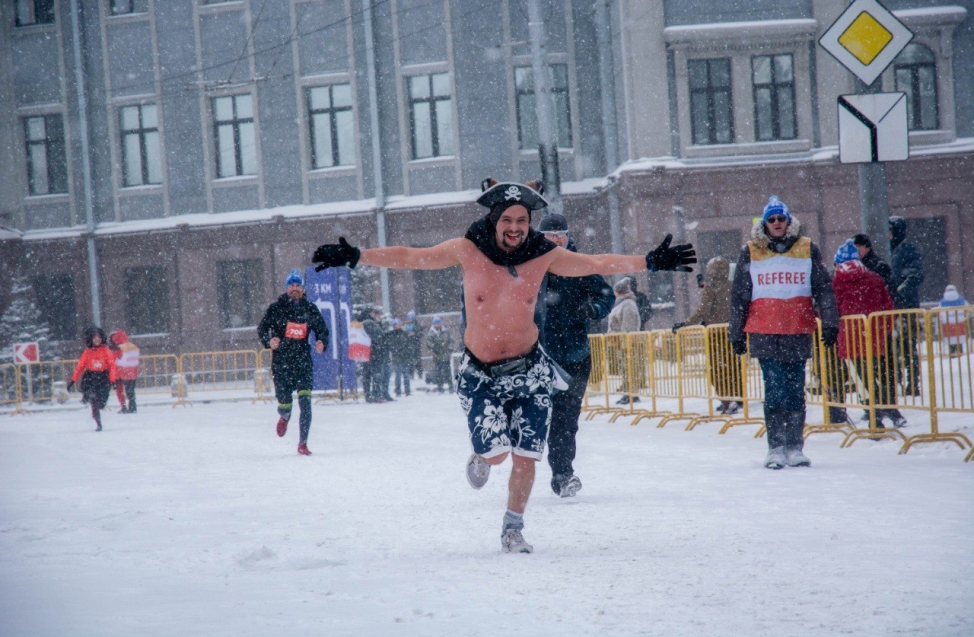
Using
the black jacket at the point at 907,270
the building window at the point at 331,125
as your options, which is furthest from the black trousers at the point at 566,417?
the building window at the point at 331,125

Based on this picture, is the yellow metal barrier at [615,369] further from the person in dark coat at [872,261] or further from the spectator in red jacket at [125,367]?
the spectator in red jacket at [125,367]

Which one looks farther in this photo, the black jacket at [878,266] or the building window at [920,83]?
the building window at [920,83]

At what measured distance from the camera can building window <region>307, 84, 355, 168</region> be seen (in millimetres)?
33062

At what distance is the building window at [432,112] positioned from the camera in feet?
106

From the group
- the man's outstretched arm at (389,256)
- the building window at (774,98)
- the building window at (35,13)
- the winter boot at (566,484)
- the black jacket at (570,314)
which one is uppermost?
the building window at (35,13)

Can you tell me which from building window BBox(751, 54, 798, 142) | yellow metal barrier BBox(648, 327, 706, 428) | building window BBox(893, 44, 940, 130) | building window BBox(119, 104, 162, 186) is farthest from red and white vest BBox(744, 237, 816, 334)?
building window BBox(119, 104, 162, 186)

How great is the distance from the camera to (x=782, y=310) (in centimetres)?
838

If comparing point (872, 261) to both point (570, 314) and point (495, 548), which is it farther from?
point (495, 548)

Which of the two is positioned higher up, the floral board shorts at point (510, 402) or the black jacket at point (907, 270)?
the black jacket at point (907, 270)

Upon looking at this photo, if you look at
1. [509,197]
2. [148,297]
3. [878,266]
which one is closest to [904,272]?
Answer: [878,266]

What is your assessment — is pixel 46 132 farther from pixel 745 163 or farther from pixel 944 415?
pixel 944 415

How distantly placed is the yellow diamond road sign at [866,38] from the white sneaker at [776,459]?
2.87 m

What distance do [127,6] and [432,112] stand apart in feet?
32.5

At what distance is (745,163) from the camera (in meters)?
29.5
